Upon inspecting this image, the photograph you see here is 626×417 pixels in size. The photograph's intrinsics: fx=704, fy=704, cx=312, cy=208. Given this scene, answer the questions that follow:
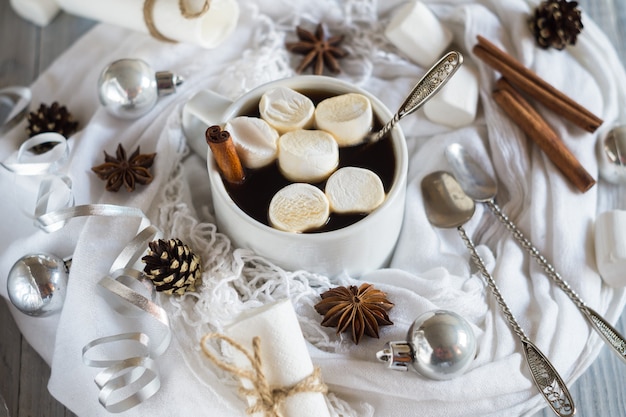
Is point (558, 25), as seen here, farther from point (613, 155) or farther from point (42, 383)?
point (42, 383)

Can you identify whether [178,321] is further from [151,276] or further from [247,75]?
[247,75]

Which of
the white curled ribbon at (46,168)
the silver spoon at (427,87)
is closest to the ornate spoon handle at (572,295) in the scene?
the silver spoon at (427,87)

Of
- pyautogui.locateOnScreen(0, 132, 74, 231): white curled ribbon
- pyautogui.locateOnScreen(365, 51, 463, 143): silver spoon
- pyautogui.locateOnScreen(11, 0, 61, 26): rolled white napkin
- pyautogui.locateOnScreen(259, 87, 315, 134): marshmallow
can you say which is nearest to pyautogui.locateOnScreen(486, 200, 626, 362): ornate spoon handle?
pyautogui.locateOnScreen(365, 51, 463, 143): silver spoon

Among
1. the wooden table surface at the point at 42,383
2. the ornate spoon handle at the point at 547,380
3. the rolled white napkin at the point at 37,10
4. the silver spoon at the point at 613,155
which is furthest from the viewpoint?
the rolled white napkin at the point at 37,10

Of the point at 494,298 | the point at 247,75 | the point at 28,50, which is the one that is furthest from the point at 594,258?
the point at 28,50

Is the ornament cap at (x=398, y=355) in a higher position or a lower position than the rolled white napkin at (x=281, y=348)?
lower

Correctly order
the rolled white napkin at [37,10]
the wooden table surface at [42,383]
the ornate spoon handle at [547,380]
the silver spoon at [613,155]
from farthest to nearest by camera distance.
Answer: the rolled white napkin at [37,10] < the silver spoon at [613,155] < the wooden table surface at [42,383] < the ornate spoon handle at [547,380]

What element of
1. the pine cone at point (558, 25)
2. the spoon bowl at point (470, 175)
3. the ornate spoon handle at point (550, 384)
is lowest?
the ornate spoon handle at point (550, 384)

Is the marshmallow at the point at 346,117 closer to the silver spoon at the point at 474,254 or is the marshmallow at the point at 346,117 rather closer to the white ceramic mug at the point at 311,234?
the white ceramic mug at the point at 311,234
